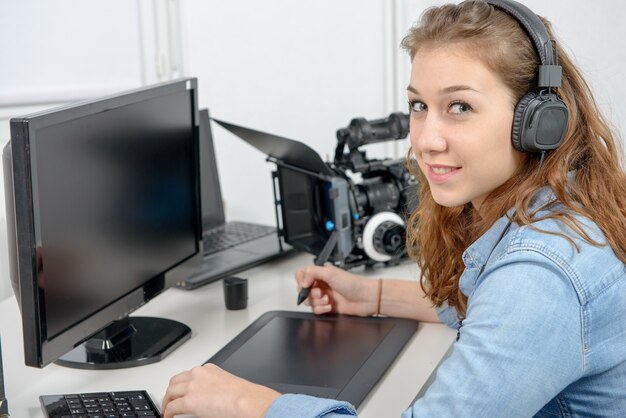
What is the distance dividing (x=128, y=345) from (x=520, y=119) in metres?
0.79

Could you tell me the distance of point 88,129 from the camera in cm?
134

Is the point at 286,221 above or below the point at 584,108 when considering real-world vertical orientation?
below

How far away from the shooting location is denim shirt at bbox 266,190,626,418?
98 centimetres

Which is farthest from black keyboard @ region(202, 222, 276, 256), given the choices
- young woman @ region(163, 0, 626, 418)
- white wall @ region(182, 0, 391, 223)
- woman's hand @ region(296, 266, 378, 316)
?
young woman @ region(163, 0, 626, 418)

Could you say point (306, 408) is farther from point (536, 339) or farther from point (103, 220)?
point (103, 220)

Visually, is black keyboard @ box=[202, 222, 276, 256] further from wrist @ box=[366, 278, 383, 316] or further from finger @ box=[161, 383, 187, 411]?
finger @ box=[161, 383, 187, 411]

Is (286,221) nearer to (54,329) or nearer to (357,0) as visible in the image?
(54,329)

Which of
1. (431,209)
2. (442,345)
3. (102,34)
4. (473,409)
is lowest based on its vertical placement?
(442,345)

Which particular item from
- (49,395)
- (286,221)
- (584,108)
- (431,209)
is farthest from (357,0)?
(49,395)

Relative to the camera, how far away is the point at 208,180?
2098mm

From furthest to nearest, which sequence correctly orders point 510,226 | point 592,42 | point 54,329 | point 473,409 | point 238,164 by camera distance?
point 238,164, point 592,42, point 54,329, point 510,226, point 473,409

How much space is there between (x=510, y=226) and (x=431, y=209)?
0.30 m

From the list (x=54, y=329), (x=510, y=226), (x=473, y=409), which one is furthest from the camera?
(x=54, y=329)

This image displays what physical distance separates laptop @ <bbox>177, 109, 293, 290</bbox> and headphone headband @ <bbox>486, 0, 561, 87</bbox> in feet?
3.10
